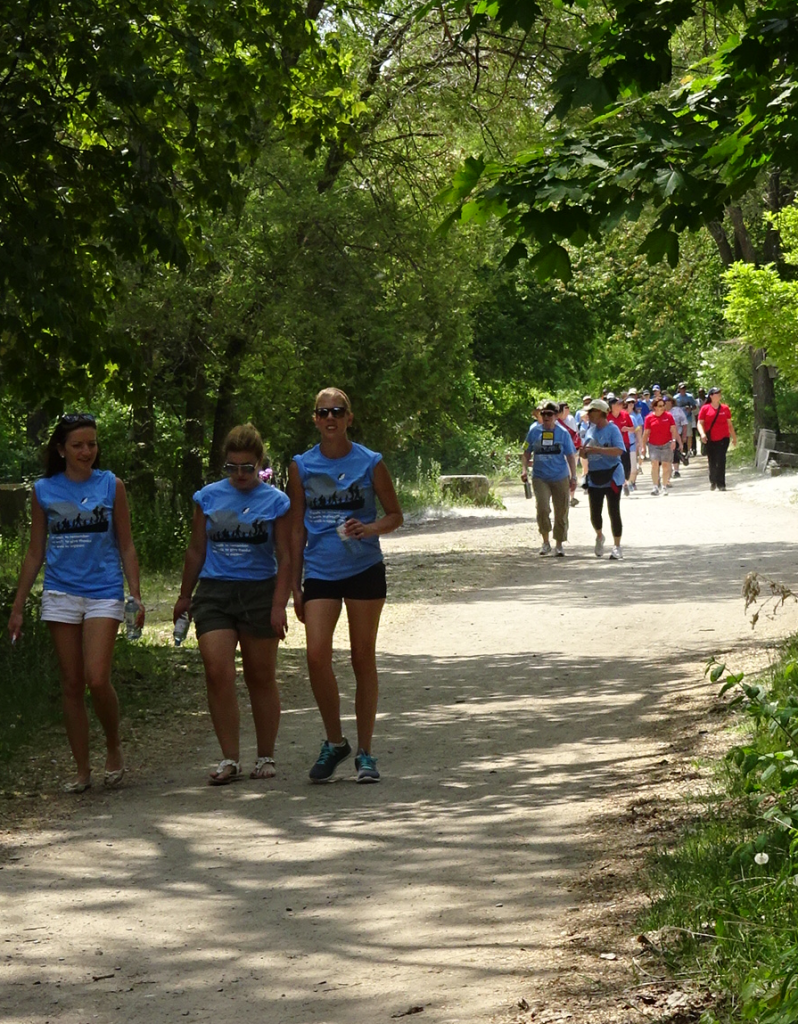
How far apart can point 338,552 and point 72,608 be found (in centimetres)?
139

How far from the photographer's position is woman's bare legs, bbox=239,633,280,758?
334 inches

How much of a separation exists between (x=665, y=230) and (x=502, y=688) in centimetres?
488

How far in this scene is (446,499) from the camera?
Result: 31.6 m

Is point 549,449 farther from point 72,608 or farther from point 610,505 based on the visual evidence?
point 72,608

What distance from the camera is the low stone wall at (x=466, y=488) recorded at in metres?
32.2

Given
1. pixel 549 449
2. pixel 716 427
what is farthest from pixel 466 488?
pixel 549 449

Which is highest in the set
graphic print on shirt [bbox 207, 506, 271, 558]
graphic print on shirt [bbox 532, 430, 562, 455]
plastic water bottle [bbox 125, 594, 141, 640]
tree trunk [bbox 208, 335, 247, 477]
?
tree trunk [bbox 208, 335, 247, 477]

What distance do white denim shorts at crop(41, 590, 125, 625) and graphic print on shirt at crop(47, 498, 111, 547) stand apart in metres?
0.28

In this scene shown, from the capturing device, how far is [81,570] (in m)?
8.27

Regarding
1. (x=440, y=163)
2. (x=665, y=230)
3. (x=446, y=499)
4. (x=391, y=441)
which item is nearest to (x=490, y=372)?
(x=446, y=499)

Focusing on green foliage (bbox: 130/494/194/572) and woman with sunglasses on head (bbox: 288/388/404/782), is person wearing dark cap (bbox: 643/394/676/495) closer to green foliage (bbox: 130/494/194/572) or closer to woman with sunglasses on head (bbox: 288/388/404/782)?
green foliage (bbox: 130/494/194/572)

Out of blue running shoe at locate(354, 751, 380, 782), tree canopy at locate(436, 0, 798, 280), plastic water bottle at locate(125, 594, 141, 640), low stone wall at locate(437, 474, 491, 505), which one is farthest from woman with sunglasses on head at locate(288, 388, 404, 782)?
low stone wall at locate(437, 474, 491, 505)

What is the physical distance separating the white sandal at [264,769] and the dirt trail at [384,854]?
134 mm

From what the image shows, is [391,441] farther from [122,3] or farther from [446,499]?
[122,3]
